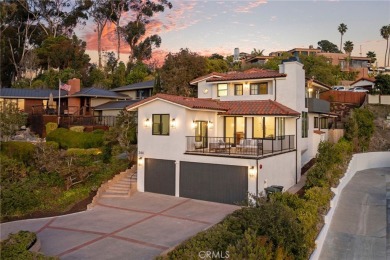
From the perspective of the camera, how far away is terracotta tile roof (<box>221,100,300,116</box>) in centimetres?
2029

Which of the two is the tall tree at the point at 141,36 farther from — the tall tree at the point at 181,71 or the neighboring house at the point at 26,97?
the tall tree at the point at 181,71

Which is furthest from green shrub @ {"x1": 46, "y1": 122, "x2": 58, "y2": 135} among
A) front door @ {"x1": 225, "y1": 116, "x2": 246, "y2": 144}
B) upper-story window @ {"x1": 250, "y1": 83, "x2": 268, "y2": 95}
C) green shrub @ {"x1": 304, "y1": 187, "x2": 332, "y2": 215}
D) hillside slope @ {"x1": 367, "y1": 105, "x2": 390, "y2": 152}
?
hillside slope @ {"x1": 367, "y1": 105, "x2": 390, "y2": 152}

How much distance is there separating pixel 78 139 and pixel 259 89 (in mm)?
16253

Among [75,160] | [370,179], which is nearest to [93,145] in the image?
[75,160]

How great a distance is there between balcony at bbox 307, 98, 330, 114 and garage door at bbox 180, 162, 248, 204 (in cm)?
1113

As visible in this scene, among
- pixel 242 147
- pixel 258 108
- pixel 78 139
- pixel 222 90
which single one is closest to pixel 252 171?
pixel 242 147

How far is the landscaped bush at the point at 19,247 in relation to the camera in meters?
9.45

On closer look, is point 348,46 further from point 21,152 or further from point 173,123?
point 21,152

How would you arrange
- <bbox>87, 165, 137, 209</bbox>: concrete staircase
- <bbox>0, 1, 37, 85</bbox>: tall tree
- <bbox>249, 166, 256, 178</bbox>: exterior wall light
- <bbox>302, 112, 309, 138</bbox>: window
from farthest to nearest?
<bbox>0, 1, 37, 85</bbox>: tall tree
<bbox>302, 112, 309, 138</bbox>: window
<bbox>87, 165, 137, 209</bbox>: concrete staircase
<bbox>249, 166, 256, 178</bbox>: exterior wall light

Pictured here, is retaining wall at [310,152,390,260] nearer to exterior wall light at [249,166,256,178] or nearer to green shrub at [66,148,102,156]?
exterior wall light at [249,166,256,178]

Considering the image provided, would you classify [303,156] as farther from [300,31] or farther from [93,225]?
[93,225]

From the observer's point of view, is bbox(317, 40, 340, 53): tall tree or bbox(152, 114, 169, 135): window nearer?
bbox(152, 114, 169, 135): window

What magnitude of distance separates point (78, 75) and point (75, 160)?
3764 centimetres

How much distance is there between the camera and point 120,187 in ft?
66.8
